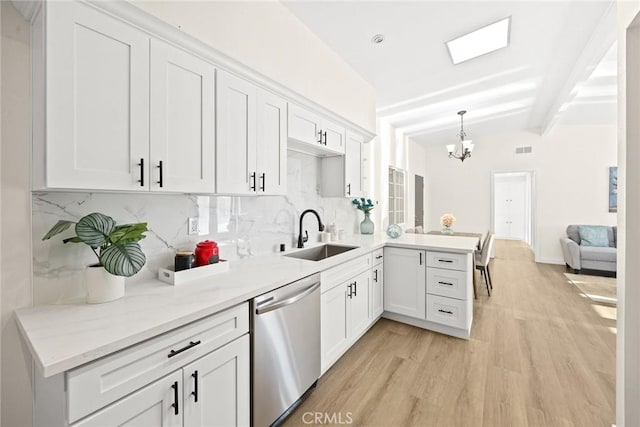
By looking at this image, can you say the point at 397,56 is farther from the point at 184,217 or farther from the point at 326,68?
the point at 184,217

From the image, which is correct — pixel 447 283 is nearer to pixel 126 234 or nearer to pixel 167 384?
pixel 167 384

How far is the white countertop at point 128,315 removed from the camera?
2.69ft

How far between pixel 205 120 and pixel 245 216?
841 millimetres

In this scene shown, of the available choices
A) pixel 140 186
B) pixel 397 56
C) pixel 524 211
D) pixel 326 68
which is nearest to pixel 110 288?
pixel 140 186

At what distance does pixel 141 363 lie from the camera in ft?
3.14

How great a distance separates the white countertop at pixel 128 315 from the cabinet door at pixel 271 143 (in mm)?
636

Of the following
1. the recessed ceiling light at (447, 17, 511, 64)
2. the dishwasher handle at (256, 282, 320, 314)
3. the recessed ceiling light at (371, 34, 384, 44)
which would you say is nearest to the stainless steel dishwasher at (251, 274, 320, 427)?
the dishwasher handle at (256, 282, 320, 314)

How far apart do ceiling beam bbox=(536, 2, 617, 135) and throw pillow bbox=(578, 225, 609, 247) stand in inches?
95.8

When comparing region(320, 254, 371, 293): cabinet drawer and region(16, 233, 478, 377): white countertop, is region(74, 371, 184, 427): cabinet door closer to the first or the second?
region(16, 233, 478, 377): white countertop

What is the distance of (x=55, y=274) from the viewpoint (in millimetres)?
1217

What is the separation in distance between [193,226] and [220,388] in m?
0.99

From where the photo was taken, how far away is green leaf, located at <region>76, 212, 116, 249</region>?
1105mm

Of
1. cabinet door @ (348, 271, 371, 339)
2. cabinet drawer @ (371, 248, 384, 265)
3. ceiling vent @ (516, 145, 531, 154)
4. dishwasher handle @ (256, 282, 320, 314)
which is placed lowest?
cabinet door @ (348, 271, 371, 339)

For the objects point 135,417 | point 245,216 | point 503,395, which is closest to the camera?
point 135,417
